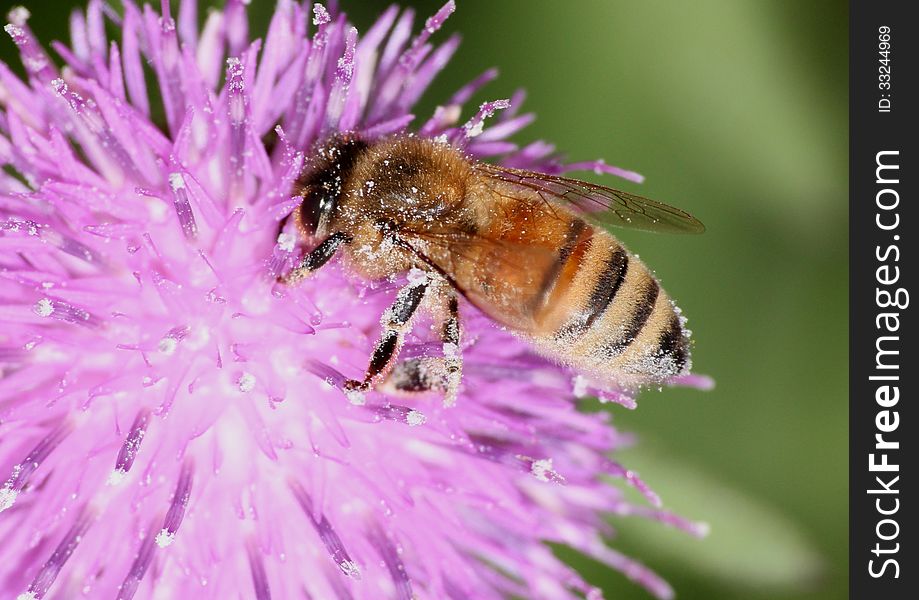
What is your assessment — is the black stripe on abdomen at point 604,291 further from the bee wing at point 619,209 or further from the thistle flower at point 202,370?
the thistle flower at point 202,370

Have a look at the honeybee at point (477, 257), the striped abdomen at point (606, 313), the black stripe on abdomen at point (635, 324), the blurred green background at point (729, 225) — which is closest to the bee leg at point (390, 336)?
the honeybee at point (477, 257)

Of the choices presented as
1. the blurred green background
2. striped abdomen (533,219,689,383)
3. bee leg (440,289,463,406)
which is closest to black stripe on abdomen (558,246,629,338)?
striped abdomen (533,219,689,383)

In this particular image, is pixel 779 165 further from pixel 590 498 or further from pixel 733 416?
pixel 590 498

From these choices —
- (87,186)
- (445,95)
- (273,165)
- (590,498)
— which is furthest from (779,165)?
(87,186)

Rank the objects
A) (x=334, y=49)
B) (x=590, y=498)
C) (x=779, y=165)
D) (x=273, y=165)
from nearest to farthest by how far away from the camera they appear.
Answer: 1. (x=273, y=165)
2. (x=334, y=49)
3. (x=590, y=498)
4. (x=779, y=165)

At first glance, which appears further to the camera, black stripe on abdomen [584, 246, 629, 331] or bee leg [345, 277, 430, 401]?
bee leg [345, 277, 430, 401]

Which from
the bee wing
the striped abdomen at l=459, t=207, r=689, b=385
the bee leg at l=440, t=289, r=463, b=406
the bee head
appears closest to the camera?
the striped abdomen at l=459, t=207, r=689, b=385

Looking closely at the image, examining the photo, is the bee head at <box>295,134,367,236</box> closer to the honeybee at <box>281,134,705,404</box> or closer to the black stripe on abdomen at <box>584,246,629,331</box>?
the honeybee at <box>281,134,705,404</box>
